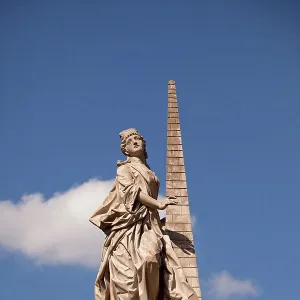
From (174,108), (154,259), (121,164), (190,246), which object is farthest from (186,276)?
(174,108)

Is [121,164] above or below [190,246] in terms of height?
above

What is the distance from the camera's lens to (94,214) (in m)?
13.4

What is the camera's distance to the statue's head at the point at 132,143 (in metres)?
13.8

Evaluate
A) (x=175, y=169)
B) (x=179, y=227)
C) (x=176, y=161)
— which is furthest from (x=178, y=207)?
(x=176, y=161)

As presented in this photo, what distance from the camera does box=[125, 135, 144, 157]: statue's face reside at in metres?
13.8

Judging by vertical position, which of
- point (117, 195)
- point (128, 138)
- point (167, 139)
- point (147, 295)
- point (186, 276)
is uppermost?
point (167, 139)

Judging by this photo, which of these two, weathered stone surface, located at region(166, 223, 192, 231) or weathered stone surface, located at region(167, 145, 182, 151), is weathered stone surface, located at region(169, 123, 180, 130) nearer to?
weathered stone surface, located at region(167, 145, 182, 151)

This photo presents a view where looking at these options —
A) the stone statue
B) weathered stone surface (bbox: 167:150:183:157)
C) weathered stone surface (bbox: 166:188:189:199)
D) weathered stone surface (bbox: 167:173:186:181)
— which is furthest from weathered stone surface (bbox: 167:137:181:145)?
the stone statue

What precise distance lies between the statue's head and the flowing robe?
34cm

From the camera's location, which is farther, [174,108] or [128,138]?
[174,108]

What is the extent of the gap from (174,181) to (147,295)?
10.5 ft

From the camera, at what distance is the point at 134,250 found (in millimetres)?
12688

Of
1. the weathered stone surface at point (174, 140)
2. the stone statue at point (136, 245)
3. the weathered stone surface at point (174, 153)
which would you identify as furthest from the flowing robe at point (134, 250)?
the weathered stone surface at point (174, 140)

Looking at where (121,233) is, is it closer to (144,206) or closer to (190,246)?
(144,206)
